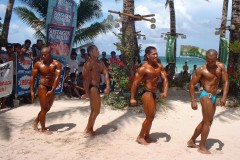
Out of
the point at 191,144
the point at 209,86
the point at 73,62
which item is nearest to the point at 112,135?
the point at 191,144

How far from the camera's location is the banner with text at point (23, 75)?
952 cm

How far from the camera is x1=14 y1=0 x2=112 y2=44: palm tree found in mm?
15328

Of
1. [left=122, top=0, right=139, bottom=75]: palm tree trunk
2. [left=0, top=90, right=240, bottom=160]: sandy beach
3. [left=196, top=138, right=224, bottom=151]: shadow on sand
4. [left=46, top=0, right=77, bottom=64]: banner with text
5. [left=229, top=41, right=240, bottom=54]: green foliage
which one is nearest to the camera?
[left=0, top=90, right=240, bottom=160]: sandy beach

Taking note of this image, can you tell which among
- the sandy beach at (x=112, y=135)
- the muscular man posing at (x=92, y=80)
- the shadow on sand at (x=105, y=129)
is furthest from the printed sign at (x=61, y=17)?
the shadow on sand at (x=105, y=129)

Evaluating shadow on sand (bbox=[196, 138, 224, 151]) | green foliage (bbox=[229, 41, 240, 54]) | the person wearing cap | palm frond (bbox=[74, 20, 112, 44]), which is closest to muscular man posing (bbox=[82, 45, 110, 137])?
shadow on sand (bbox=[196, 138, 224, 151])

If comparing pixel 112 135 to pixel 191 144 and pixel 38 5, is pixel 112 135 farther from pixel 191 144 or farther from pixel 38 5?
pixel 38 5

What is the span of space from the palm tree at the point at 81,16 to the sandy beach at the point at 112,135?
654cm

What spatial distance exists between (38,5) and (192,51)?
7.99 m

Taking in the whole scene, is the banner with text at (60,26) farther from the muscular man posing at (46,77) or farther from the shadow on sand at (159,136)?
the shadow on sand at (159,136)

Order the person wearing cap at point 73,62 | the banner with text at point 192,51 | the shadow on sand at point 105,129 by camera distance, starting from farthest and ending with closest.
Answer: the banner with text at point 192,51 < the person wearing cap at point 73,62 < the shadow on sand at point 105,129

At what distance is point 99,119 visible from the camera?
833 cm

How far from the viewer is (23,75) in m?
9.69

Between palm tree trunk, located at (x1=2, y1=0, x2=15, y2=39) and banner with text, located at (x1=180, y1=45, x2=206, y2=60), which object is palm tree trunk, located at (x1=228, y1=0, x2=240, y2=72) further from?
palm tree trunk, located at (x1=2, y1=0, x2=15, y2=39)

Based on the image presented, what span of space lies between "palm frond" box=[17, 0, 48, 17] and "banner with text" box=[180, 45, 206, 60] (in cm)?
726
